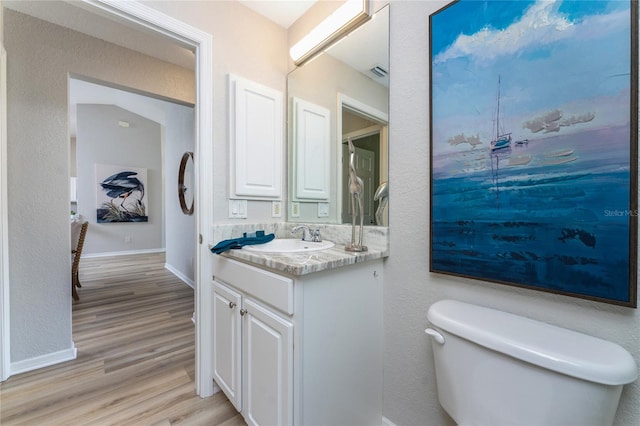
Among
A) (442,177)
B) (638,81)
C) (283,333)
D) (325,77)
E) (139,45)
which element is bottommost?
(283,333)

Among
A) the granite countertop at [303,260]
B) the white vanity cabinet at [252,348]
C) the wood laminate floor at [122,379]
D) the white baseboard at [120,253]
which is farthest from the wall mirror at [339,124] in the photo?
the white baseboard at [120,253]

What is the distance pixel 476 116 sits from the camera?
949 mm

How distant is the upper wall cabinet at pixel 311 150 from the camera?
65.6 inches

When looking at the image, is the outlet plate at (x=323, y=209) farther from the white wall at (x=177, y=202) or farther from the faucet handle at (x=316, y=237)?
the white wall at (x=177, y=202)

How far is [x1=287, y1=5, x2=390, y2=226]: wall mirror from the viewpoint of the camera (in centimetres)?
128

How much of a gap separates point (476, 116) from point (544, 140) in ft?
0.75

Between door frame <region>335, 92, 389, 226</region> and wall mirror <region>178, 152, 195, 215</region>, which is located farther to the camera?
wall mirror <region>178, 152, 195, 215</region>

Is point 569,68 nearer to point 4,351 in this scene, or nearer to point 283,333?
point 283,333

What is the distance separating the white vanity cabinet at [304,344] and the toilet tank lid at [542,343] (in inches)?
13.1

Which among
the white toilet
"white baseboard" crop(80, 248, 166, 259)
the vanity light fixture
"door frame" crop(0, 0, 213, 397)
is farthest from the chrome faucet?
"white baseboard" crop(80, 248, 166, 259)

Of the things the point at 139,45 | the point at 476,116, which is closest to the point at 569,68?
the point at 476,116

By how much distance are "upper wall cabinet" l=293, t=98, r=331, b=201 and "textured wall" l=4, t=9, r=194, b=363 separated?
164 cm

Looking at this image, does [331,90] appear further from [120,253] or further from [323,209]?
[120,253]

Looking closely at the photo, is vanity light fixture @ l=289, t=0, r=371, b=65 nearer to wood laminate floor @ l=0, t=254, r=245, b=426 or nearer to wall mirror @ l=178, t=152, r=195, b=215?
wood laminate floor @ l=0, t=254, r=245, b=426
